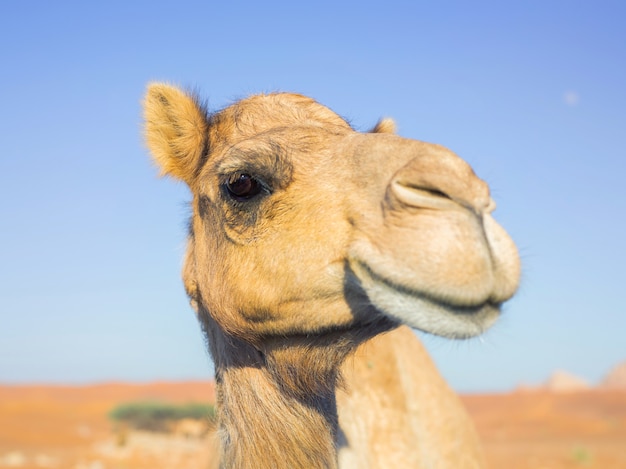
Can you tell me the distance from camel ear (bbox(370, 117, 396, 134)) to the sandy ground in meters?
6.50

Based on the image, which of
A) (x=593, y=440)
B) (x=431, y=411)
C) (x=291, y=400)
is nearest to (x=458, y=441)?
(x=431, y=411)

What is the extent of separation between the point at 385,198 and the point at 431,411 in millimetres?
2859

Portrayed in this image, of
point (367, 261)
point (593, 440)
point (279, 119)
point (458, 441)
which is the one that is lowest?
point (593, 440)

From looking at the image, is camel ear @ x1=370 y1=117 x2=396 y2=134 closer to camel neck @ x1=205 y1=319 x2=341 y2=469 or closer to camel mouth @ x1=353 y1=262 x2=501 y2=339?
camel neck @ x1=205 y1=319 x2=341 y2=469

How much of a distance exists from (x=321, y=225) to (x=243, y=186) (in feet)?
1.98

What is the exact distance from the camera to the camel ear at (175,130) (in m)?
4.54

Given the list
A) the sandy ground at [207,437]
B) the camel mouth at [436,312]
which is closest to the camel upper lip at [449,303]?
the camel mouth at [436,312]

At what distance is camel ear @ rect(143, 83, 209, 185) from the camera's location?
14.9 feet

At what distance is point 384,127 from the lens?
4980 mm

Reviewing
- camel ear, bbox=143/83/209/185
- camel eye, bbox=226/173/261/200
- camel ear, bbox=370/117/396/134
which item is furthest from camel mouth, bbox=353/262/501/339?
camel ear, bbox=370/117/396/134

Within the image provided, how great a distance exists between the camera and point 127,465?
22.7 metres

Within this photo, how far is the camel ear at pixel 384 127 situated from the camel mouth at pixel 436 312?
231 centimetres

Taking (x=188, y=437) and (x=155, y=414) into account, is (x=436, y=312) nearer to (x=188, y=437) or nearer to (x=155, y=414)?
(x=188, y=437)

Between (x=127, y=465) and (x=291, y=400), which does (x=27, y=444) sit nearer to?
(x=127, y=465)
